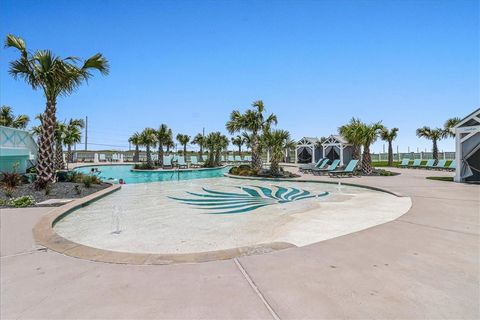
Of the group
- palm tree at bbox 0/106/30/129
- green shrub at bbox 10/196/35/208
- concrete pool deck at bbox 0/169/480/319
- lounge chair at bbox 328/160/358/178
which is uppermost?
palm tree at bbox 0/106/30/129

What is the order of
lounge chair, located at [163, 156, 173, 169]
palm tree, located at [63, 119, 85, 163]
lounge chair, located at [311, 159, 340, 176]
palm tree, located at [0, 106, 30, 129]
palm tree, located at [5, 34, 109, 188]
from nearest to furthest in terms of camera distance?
1. palm tree, located at [5, 34, 109, 188]
2. lounge chair, located at [311, 159, 340, 176]
3. palm tree, located at [0, 106, 30, 129]
4. palm tree, located at [63, 119, 85, 163]
5. lounge chair, located at [163, 156, 173, 169]

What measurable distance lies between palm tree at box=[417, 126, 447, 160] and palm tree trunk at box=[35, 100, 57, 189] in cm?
3568

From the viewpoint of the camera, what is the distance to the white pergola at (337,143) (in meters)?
28.1

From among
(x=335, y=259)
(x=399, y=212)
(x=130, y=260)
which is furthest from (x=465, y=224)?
(x=130, y=260)

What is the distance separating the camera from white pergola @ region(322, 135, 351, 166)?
2808cm

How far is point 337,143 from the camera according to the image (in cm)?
2880

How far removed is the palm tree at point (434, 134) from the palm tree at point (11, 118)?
41799mm

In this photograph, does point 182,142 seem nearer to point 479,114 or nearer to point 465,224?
point 479,114

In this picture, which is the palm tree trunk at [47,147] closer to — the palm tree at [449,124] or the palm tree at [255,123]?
the palm tree at [255,123]

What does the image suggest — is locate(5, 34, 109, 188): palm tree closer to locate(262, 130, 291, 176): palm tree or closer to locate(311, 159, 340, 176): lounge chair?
locate(262, 130, 291, 176): palm tree

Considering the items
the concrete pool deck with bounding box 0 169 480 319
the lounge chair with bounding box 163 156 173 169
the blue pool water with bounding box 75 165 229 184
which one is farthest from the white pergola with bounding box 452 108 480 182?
the lounge chair with bounding box 163 156 173 169

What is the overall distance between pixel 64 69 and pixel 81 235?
845 cm

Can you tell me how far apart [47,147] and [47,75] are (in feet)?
9.57

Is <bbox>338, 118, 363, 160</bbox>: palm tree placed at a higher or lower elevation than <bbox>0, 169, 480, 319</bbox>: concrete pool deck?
higher
